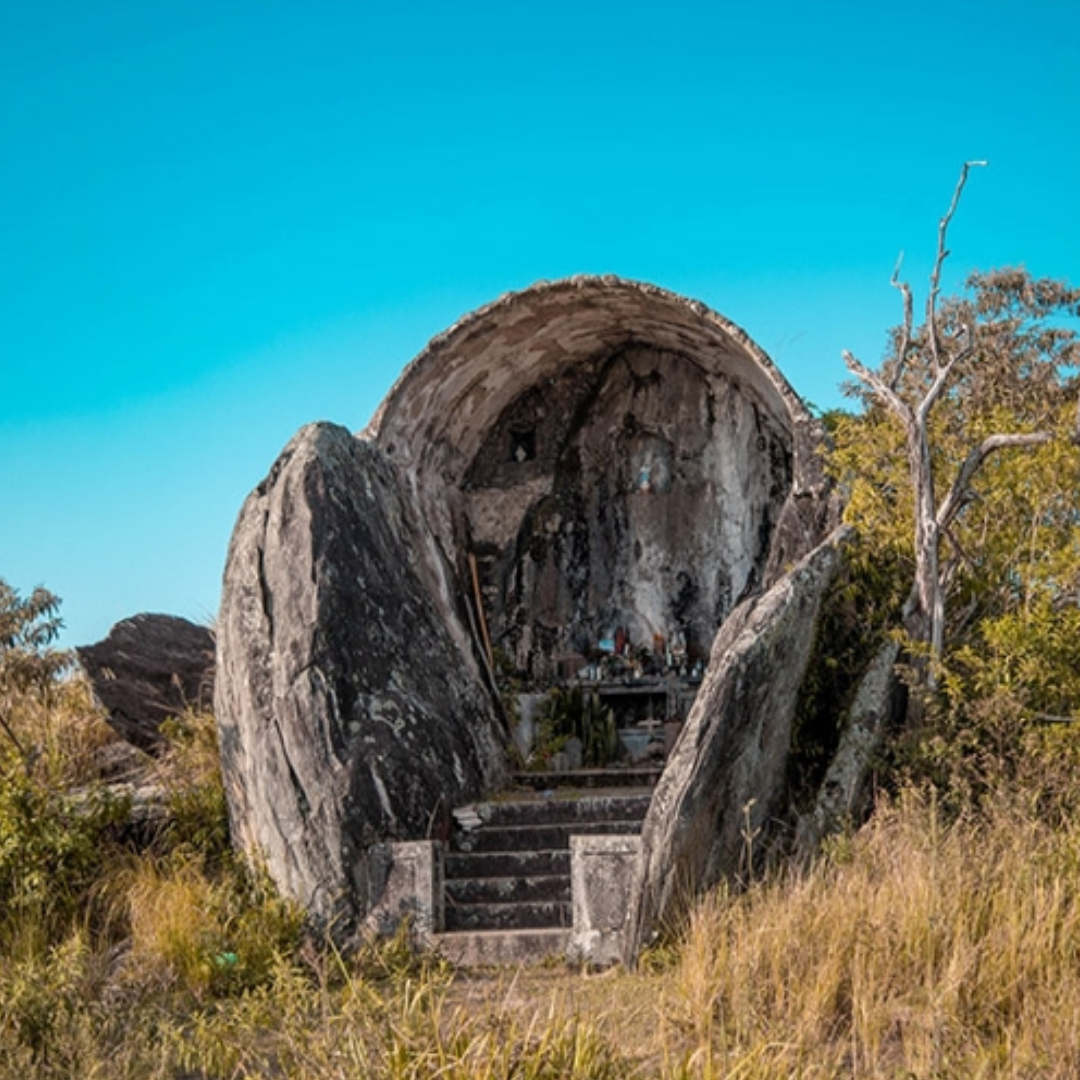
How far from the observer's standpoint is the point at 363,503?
11570 mm

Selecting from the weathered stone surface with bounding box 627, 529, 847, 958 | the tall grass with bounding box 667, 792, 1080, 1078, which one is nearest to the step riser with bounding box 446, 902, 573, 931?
the weathered stone surface with bounding box 627, 529, 847, 958

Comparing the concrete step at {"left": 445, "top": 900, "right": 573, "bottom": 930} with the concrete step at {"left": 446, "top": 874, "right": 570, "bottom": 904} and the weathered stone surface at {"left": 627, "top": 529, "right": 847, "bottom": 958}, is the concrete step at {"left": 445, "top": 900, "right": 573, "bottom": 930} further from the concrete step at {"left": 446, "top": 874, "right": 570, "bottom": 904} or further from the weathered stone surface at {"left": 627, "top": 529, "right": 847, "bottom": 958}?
the weathered stone surface at {"left": 627, "top": 529, "right": 847, "bottom": 958}

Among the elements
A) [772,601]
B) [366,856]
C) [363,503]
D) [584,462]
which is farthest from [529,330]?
[366,856]

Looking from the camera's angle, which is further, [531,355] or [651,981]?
[531,355]

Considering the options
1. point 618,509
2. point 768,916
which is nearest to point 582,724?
point 618,509

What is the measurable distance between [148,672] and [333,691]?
3.75 meters

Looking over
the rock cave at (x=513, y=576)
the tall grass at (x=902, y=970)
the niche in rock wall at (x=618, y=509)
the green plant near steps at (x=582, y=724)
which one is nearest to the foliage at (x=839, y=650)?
the rock cave at (x=513, y=576)

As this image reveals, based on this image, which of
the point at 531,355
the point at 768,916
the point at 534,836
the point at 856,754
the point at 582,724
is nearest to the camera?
the point at 768,916

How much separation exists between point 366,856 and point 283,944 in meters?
0.80

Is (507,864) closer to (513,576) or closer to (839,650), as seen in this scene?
(839,650)

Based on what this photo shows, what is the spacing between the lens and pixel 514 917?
9680 mm

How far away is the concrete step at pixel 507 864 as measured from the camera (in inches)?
403

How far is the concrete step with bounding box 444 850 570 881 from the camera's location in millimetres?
10234

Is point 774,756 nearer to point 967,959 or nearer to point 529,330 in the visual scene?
point 967,959
